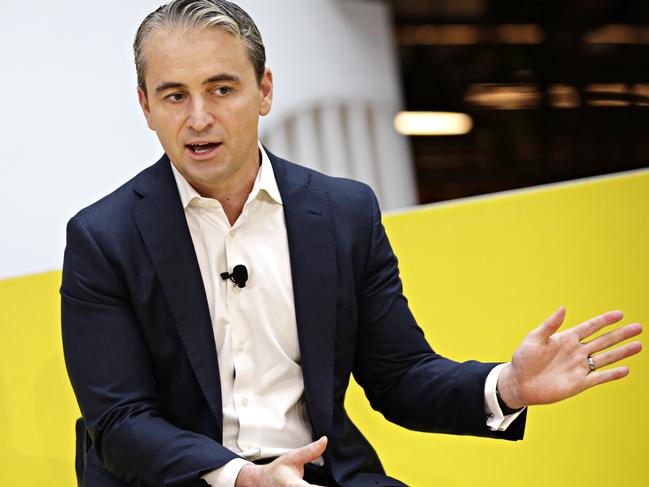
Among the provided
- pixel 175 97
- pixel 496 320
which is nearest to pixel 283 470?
pixel 175 97

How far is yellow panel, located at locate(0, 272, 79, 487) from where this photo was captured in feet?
7.51

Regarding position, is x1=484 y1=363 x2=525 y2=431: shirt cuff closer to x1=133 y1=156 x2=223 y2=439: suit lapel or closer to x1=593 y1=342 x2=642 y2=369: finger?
x1=593 y1=342 x2=642 y2=369: finger

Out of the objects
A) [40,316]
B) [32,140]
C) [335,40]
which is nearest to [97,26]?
[32,140]

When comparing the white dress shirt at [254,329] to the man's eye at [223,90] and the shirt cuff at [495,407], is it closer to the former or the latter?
the shirt cuff at [495,407]

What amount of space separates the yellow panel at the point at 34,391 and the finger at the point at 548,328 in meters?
1.22

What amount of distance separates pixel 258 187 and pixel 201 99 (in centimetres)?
19

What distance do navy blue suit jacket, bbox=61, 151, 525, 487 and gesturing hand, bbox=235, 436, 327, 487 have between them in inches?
2.3

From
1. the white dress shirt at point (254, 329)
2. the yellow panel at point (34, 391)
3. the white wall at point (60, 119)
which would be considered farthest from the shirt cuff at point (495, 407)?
the white wall at point (60, 119)

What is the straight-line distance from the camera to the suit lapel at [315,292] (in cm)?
163

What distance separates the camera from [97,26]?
372cm

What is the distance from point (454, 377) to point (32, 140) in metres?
2.40

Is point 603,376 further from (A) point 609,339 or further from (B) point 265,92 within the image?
(B) point 265,92

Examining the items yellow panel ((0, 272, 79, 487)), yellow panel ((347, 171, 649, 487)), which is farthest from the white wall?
yellow panel ((347, 171, 649, 487))

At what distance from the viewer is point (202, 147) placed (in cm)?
162
